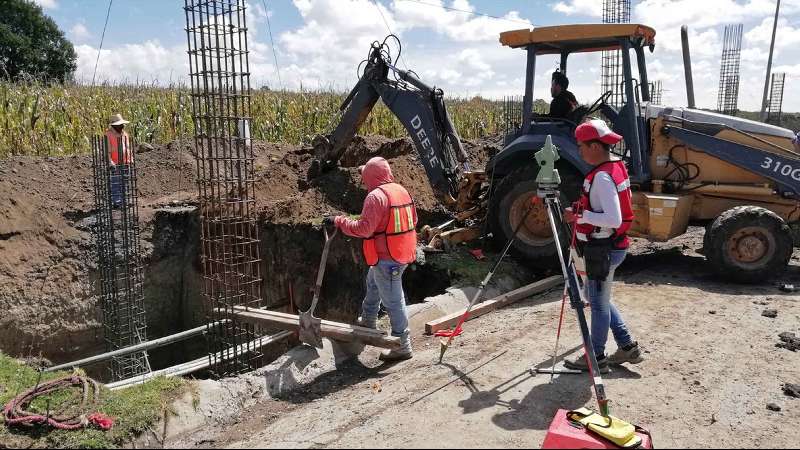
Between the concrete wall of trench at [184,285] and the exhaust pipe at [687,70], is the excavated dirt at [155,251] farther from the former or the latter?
the exhaust pipe at [687,70]

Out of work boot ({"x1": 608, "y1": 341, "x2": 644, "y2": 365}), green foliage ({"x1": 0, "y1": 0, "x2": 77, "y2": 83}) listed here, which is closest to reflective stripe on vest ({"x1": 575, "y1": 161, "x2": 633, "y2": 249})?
work boot ({"x1": 608, "y1": 341, "x2": 644, "y2": 365})

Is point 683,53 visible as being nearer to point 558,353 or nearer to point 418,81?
point 418,81

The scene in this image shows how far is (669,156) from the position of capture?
771 centimetres

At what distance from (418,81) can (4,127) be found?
28.7 ft

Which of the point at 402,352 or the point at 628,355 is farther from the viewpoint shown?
the point at 402,352

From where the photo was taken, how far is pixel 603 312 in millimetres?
4602

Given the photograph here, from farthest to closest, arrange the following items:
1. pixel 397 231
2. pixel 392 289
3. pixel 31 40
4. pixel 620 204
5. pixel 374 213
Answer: pixel 31 40 → pixel 392 289 → pixel 397 231 → pixel 374 213 → pixel 620 204

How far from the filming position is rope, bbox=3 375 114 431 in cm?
430

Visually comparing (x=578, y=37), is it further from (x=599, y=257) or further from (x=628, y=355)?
(x=628, y=355)

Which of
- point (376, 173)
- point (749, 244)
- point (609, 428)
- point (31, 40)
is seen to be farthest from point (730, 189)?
point (31, 40)

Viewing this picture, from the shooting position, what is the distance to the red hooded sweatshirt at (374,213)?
509cm

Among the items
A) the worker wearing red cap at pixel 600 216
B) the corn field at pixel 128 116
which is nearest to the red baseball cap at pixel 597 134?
the worker wearing red cap at pixel 600 216

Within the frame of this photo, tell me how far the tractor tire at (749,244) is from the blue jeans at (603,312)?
122 inches

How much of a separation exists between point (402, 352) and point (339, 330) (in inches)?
24.0
